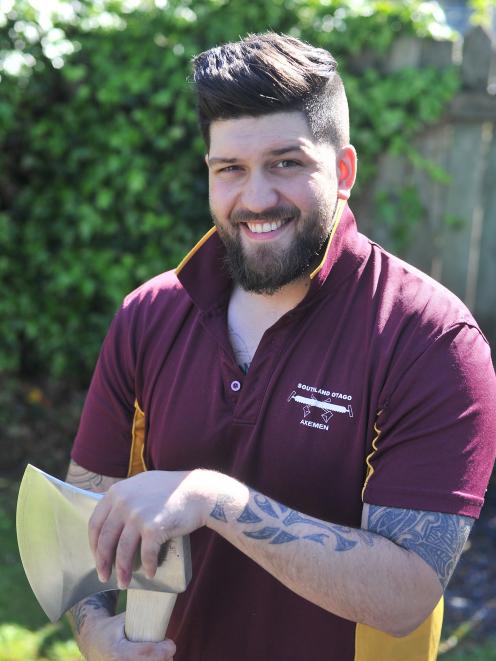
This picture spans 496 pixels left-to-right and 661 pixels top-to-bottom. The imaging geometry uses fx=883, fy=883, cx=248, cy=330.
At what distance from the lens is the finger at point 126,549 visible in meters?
1.76

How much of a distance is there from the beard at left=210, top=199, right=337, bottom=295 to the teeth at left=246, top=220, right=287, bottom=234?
0.05 ft

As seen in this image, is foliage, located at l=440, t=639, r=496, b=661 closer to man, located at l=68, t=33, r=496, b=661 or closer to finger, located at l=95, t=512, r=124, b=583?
man, located at l=68, t=33, r=496, b=661

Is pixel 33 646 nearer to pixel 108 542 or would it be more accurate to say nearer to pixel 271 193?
pixel 108 542

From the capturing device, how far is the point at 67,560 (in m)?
2.01

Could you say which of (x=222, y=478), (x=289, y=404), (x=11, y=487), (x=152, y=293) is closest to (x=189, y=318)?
(x=152, y=293)

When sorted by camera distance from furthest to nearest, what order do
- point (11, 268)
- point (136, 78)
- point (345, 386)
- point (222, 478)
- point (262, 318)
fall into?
point (11, 268) < point (136, 78) < point (262, 318) < point (345, 386) < point (222, 478)

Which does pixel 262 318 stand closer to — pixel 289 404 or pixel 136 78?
pixel 289 404

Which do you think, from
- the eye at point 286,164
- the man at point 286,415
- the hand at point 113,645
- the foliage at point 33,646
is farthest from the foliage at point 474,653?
the eye at point 286,164

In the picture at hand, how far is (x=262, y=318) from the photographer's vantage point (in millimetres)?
2264

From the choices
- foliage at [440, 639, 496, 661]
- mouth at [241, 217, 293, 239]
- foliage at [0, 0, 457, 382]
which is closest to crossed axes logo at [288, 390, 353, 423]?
mouth at [241, 217, 293, 239]

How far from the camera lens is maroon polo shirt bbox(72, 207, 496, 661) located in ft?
6.14

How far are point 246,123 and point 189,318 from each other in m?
0.52

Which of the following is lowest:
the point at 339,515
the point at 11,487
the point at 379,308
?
the point at 11,487

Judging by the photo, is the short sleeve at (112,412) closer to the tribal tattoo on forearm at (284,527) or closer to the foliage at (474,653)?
the tribal tattoo on forearm at (284,527)
